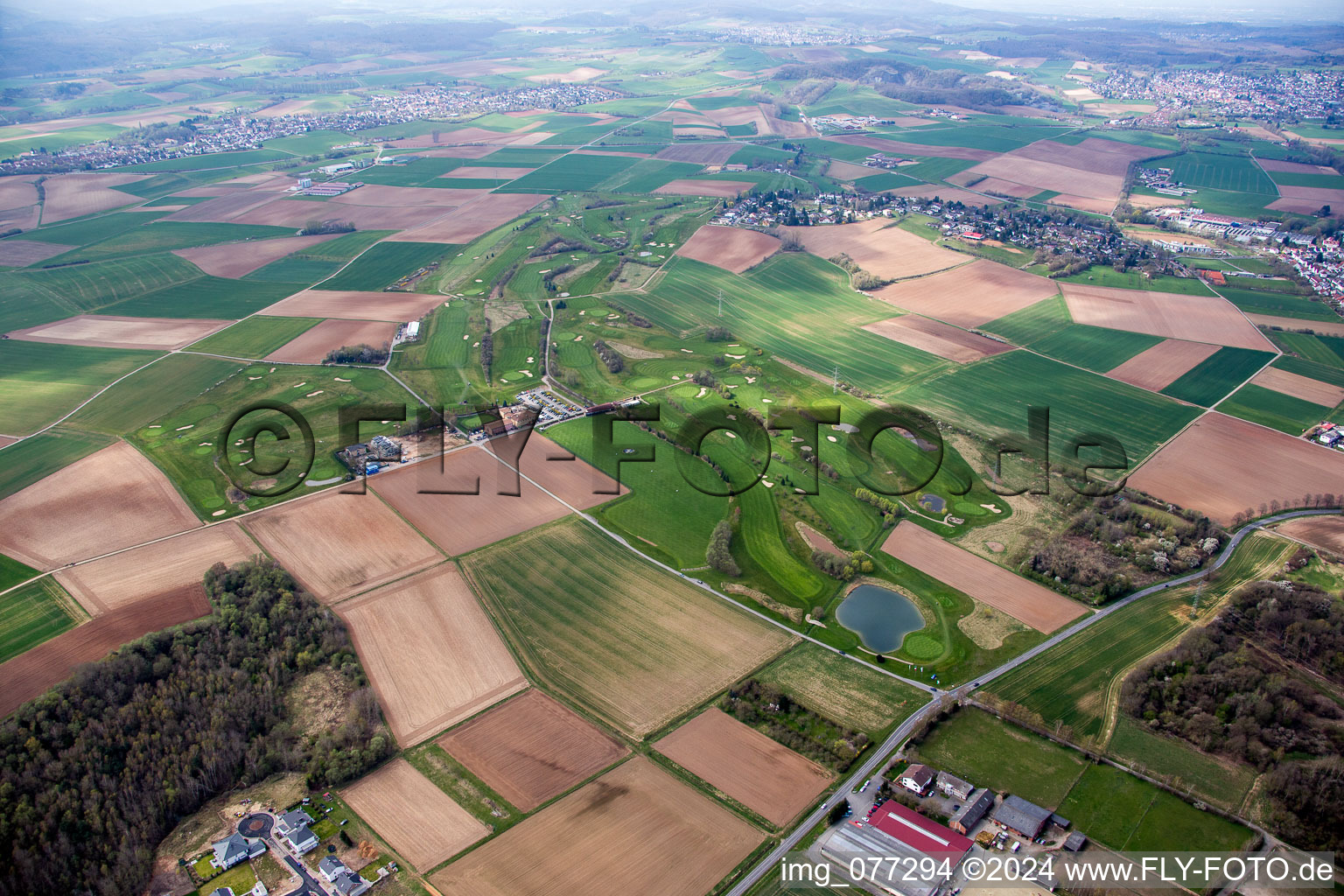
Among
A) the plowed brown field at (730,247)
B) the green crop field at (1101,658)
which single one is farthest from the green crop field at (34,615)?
the plowed brown field at (730,247)

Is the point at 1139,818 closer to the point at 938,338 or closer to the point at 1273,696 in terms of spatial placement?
the point at 1273,696

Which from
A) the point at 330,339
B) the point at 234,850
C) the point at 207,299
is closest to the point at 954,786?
the point at 234,850

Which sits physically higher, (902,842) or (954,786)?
(954,786)

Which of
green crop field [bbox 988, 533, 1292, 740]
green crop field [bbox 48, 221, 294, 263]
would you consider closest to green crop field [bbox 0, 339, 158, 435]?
green crop field [bbox 48, 221, 294, 263]

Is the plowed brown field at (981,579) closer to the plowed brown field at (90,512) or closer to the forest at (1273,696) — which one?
the forest at (1273,696)

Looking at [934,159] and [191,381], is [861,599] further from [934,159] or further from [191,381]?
[934,159]

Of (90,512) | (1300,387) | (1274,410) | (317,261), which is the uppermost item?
(317,261)
